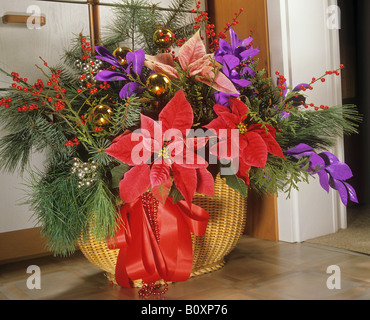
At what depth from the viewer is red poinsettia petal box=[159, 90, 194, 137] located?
75cm

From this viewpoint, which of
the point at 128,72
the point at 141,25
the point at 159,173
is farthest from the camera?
the point at 141,25

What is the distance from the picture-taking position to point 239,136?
0.81 meters

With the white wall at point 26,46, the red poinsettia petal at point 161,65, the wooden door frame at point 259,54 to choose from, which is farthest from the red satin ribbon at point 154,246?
the wooden door frame at point 259,54

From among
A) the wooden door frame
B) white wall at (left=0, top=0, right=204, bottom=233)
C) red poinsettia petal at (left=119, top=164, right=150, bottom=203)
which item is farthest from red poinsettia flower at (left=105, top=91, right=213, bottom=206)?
the wooden door frame

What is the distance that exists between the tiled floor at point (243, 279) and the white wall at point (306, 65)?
0.34 feet

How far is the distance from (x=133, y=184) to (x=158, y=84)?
17 centimetres

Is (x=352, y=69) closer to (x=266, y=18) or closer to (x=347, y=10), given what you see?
(x=347, y=10)

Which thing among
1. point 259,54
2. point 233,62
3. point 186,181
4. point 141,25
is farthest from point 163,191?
point 259,54

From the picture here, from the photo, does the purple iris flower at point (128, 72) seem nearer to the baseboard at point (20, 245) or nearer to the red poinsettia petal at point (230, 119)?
the red poinsettia petal at point (230, 119)

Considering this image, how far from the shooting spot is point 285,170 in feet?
2.85

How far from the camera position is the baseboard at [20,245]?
44.2 inches

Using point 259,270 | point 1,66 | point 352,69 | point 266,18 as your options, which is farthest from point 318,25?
point 1,66

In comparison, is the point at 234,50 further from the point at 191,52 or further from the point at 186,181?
the point at 186,181

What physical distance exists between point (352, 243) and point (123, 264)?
24.4 inches
